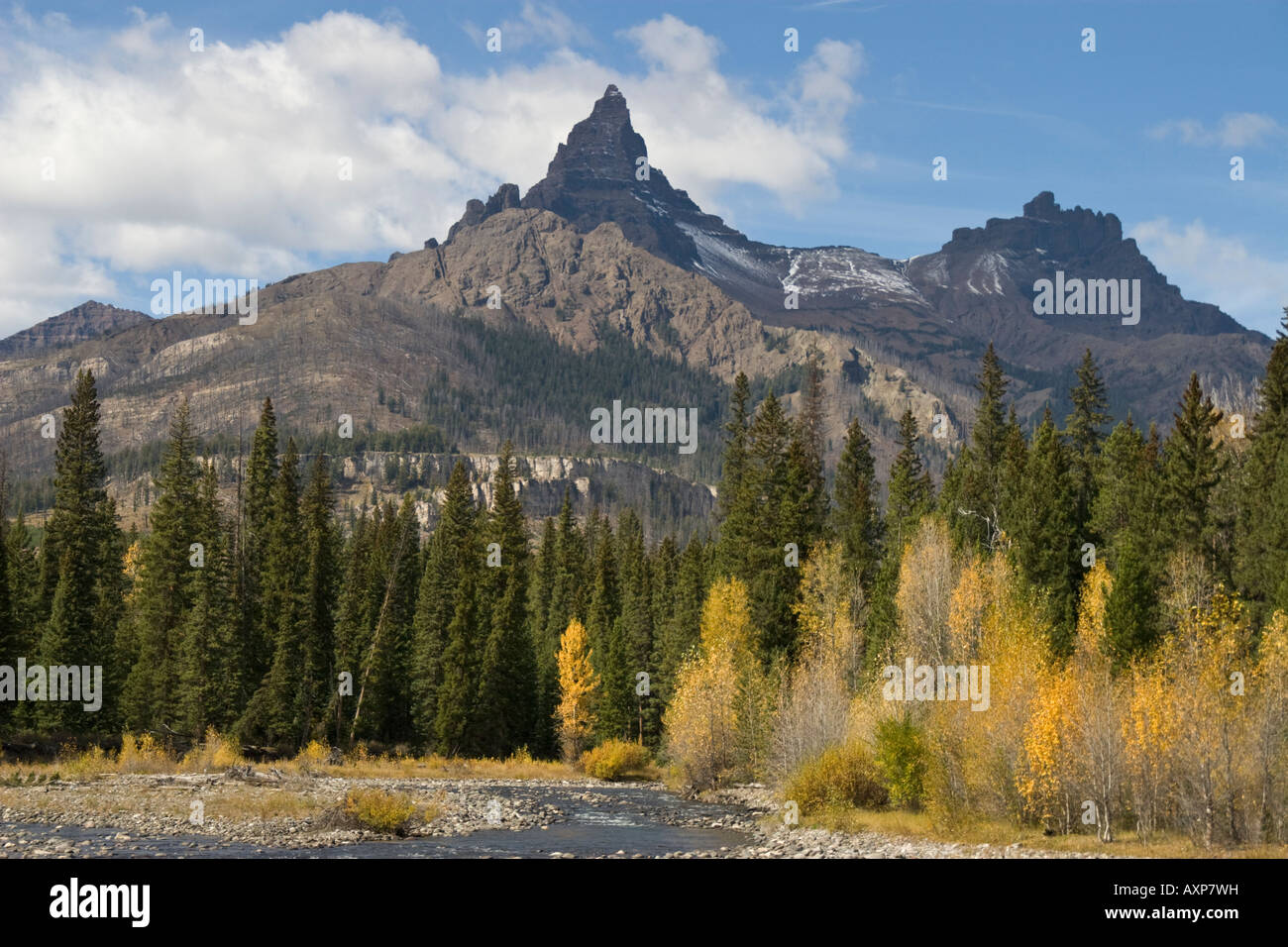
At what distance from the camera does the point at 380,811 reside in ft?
144

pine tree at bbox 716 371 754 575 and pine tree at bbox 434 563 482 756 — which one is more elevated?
pine tree at bbox 716 371 754 575

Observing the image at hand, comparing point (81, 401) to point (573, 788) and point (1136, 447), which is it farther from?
point (1136, 447)

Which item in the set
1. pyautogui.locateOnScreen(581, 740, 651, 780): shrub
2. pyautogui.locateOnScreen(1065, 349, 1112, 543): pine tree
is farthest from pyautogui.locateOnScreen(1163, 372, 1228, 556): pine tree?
pyautogui.locateOnScreen(581, 740, 651, 780): shrub

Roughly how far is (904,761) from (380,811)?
21913mm

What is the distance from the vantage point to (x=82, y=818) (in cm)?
4612

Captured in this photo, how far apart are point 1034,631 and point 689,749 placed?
23410mm

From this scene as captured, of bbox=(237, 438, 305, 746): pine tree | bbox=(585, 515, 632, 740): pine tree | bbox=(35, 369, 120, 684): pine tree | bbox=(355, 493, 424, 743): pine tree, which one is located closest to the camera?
bbox=(35, 369, 120, 684): pine tree

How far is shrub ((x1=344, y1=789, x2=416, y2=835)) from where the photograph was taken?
43812mm

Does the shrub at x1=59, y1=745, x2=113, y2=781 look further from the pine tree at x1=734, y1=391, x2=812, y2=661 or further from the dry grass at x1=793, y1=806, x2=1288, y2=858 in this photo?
the dry grass at x1=793, y1=806, x2=1288, y2=858

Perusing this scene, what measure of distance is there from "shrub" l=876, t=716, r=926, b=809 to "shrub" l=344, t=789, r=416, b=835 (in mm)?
20214

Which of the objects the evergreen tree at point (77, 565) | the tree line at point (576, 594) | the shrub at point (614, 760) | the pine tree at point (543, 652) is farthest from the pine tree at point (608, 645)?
the evergreen tree at point (77, 565)

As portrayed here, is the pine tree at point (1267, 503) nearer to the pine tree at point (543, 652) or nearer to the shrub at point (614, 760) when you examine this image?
the shrub at point (614, 760)

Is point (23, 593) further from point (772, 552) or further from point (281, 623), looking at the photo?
point (772, 552)
